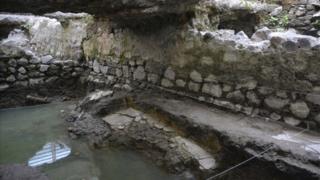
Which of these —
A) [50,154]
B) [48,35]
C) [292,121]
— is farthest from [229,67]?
[48,35]

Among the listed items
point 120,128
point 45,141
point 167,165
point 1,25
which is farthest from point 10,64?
point 167,165

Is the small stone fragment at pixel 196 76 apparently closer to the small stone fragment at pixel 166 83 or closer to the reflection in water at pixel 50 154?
the small stone fragment at pixel 166 83

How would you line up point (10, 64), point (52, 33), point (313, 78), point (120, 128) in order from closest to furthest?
point (313, 78)
point (120, 128)
point (10, 64)
point (52, 33)

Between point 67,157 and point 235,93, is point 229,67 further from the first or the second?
point 67,157

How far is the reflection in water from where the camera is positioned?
3.85 m

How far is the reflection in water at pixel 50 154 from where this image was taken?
3850mm

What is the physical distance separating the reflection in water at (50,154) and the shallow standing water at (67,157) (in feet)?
0.16

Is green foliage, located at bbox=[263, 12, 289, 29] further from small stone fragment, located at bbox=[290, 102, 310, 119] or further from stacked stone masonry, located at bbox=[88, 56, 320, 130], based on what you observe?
small stone fragment, located at bbox=[290, 102, 310, 119]

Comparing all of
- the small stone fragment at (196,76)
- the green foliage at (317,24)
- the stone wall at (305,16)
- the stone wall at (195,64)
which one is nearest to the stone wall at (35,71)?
the stone wall at (195,64)

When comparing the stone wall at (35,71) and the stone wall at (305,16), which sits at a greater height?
the stone wall at (305,16)

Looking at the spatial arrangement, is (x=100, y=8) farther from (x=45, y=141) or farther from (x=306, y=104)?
(x=306, y=104)

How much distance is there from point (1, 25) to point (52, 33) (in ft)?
3.22

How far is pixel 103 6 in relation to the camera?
3469 mm

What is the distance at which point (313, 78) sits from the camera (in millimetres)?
3125
